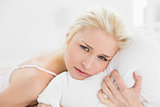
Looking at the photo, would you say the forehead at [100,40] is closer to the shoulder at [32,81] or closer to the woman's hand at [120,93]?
the woman's hand at [120,93]

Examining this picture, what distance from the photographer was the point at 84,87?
1.02m

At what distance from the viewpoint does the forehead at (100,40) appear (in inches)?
38.3

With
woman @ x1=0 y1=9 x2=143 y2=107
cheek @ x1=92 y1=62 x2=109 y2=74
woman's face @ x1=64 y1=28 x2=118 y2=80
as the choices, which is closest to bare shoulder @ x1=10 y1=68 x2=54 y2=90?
woman @ x1=0 y1=9 x2=143 y2=107

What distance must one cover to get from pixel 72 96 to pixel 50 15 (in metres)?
1.18

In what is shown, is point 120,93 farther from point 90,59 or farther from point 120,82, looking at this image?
point 90,59

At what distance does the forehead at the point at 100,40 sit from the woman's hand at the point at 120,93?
5.2 inches

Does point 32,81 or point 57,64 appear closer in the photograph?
point 32,81

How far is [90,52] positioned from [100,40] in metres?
0.08

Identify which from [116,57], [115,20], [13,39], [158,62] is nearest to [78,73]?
[116,57]

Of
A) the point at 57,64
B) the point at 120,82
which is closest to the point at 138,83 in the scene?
the point at 120,82

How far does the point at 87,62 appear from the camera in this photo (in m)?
0.98

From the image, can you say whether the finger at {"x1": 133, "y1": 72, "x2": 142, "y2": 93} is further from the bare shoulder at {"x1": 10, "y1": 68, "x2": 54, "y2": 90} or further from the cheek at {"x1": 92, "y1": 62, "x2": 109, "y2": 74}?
the bare shoulder at {"x1": 10, "y1": 68, "x2": 54, "y2": 90}

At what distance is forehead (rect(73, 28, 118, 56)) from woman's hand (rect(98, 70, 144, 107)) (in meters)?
0.13

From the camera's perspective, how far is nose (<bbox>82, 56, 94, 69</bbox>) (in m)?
0.98
